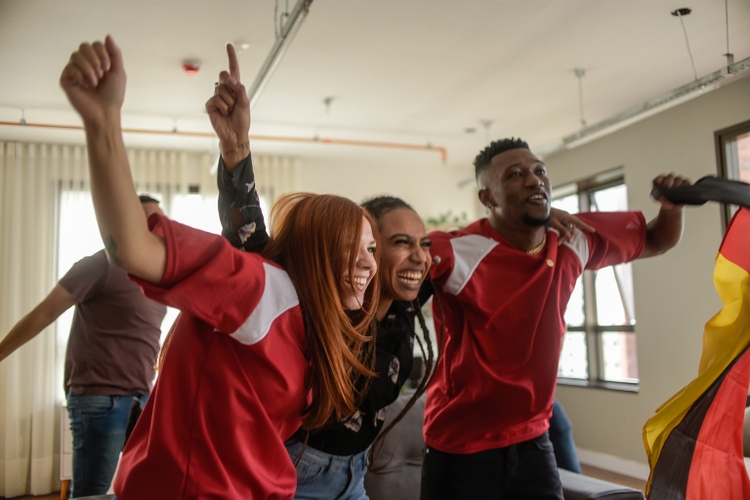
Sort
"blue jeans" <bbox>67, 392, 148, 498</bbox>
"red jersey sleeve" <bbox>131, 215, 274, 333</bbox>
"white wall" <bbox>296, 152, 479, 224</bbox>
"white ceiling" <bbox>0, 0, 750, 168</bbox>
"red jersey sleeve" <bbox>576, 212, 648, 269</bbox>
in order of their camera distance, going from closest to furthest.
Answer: "red jersey sleeve" <bbox>131, 215, 274, 333</bbox>
"red jersey sleeve" <bbox>576, 212, 648, 269</bbox>
"blue jeans" <bbox>67, 392, 148, 498</bbox>
"white ceiling" <bbox>0, 0, 750, 168</bbox>
"white wall" <bbox>296, 152, 479, 224</bbox>

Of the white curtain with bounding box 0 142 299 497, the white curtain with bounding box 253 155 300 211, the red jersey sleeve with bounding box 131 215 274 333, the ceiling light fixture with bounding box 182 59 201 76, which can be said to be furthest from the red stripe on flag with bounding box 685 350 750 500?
the white curtain with bounding box 253 155 300 211

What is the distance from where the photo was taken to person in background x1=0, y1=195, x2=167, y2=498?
2.74 m

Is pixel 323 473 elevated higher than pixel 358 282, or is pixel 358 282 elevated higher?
pixel 358 282

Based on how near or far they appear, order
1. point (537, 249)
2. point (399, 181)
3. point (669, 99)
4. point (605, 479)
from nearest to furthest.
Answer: point (537, 249)
point (669, 99)
point (605, 479)
point (399, 181)

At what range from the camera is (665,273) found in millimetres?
5102

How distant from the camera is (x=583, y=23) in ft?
12.3

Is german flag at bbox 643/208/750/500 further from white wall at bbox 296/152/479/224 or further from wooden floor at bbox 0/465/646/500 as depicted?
white wall at bbox 296/152/479/224

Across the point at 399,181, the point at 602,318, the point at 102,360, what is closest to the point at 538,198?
the point at 102,360

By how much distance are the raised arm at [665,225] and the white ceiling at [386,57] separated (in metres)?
1.72

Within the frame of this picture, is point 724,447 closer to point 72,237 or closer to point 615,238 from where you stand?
point 615,238

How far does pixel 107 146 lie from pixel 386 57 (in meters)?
3.51

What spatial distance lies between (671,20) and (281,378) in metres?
3.47

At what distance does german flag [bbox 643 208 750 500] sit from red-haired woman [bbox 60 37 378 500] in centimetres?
104

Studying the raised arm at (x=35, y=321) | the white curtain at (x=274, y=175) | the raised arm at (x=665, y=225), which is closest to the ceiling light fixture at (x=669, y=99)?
the raised arm at (x=665, y=225)
